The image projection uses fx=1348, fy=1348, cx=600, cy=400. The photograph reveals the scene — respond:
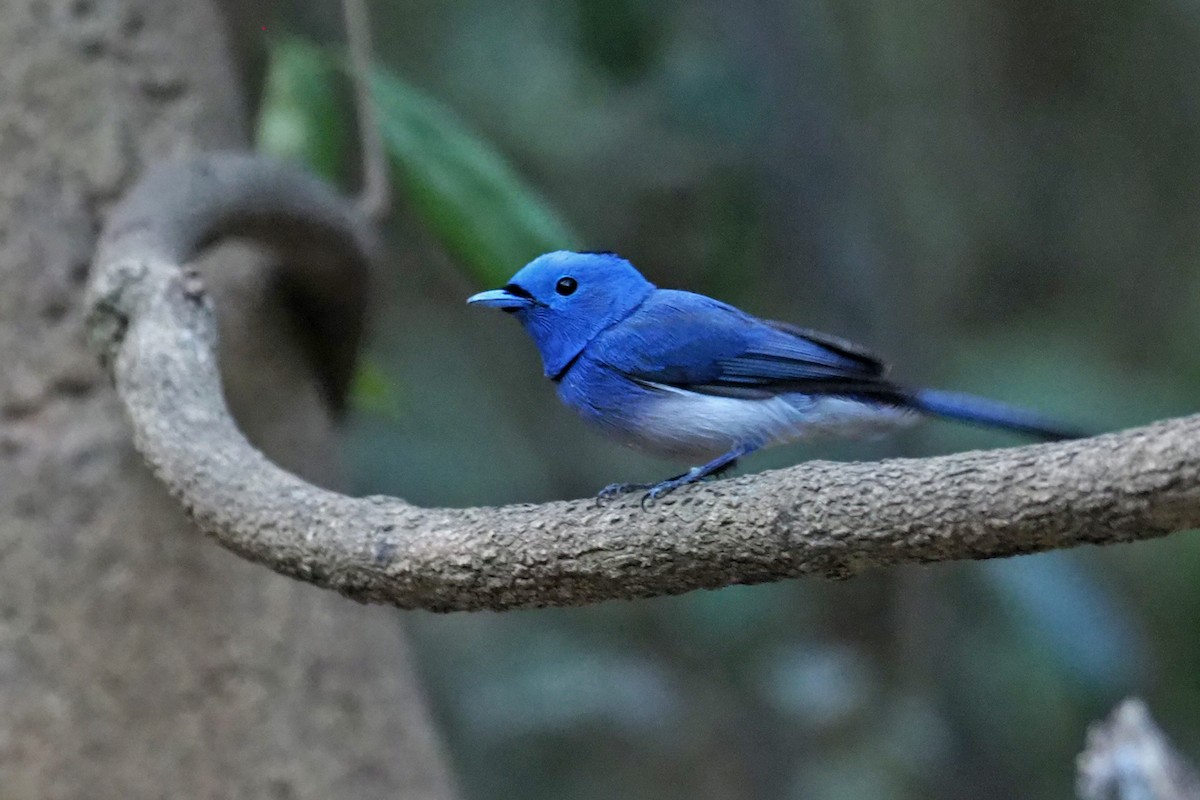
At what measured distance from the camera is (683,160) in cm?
551

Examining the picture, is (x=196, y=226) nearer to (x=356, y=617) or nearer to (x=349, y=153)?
(x=356, y=617)

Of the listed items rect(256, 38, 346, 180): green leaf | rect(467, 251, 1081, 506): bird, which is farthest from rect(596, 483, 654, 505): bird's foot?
rect(256, 38, 346, 180): green leaf

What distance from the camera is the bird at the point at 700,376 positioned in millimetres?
2283

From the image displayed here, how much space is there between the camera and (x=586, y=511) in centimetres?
186

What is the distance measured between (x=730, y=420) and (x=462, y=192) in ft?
4.20

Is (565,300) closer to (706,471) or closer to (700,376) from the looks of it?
(700,376)

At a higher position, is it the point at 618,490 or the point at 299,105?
the point at 618,490

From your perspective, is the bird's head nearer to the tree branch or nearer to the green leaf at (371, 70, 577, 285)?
the green leaf at (371, 70, 577, 285)

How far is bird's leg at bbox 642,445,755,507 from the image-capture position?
1.95 m

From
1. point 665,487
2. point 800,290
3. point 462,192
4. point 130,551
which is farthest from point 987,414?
point 800,290

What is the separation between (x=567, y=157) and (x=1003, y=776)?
3033 millimetres

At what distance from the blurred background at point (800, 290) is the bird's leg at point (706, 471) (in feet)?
3.44

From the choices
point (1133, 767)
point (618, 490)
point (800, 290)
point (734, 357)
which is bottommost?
point (800, 290)

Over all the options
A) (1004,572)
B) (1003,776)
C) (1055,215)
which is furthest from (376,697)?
(1055,215)
